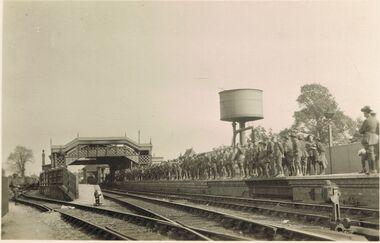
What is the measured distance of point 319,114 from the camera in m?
36.3

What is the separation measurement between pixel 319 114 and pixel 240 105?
12554 mm

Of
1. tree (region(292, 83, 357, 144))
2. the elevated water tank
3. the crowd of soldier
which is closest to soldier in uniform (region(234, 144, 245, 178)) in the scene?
the crowd of soldier

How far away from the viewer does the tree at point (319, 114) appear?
3612 centimetres

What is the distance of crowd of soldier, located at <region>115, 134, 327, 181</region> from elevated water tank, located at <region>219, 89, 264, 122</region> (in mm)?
3620

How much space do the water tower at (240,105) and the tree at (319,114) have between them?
10368mm

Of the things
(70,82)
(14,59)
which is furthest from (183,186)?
(14,59)

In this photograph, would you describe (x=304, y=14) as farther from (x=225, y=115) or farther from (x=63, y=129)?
(x=225, y=115)

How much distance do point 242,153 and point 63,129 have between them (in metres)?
7.88

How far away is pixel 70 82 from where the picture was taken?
12.6 metres

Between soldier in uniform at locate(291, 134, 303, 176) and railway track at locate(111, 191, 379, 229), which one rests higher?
soldier in uniform at locate(291, 134, 303, 176)

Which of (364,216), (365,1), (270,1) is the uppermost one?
(270,1)

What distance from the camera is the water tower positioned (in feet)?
86.1

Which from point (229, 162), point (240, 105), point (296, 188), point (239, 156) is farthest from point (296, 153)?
point (240, 105)

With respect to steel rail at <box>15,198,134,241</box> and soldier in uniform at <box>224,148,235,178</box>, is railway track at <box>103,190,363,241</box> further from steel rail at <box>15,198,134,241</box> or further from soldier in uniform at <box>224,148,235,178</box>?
soldier in uniform at <box>224,148,235,178</box>
